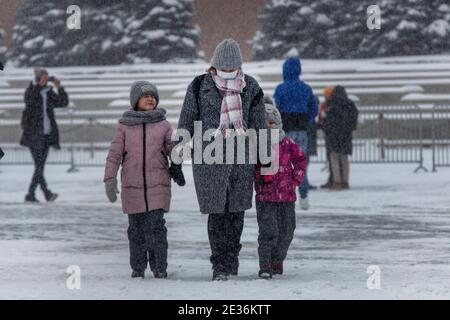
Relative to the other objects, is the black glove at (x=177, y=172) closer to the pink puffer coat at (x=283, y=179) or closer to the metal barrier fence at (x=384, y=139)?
the pink puffer coat at (x=283, y=179)

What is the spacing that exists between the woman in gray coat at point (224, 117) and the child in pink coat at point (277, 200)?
0.90 ft

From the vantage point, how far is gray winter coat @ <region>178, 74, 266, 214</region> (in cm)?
1177

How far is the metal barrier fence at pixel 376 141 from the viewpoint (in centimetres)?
3095

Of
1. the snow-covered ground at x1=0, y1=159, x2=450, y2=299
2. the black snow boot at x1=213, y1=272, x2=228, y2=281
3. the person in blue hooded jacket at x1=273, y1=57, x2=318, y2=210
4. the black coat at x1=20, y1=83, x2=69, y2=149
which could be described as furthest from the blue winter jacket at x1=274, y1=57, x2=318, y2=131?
the black snow boot at x1=213, y1=272, x2=228, y2=281

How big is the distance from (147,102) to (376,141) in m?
20.6

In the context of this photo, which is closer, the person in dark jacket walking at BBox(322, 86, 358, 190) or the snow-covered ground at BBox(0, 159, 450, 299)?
the snow-covered ground at BBox(0, 159, 450, 299)

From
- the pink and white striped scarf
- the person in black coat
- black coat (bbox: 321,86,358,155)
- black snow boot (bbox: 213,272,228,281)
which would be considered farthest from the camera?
black coat (bbox: 321,86,358,155)

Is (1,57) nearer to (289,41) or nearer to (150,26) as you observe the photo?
(150,26)

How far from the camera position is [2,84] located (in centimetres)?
4922

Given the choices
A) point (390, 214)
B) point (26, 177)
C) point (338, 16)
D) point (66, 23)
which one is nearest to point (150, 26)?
point (66, 23)

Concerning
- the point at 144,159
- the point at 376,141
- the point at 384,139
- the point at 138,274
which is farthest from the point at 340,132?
the point at 144,159

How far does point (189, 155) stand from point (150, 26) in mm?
42581

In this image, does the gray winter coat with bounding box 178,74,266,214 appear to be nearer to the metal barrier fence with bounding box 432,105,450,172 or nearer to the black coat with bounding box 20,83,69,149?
the black coat with bounding box 20,83,69,149

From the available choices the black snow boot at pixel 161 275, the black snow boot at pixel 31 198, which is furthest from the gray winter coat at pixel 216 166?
the black snow boot at pixel 31 198
